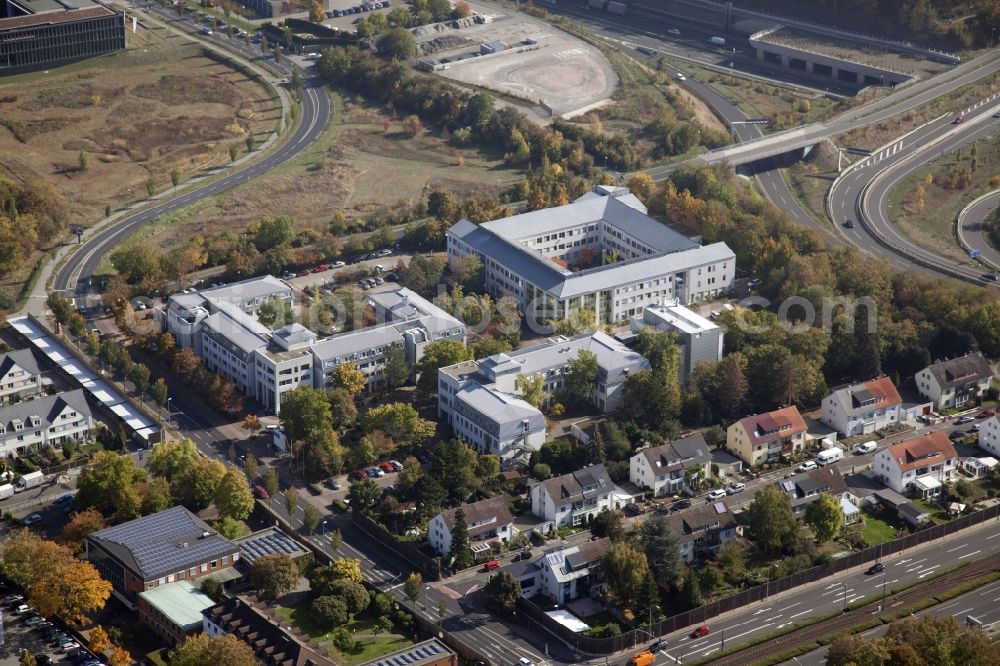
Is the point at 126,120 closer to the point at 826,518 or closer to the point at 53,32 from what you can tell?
the point at 53,32

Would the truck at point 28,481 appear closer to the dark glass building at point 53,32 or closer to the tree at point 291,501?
the tree at point 291,501

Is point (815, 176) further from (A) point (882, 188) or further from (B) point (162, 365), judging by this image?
(B) point (162, 365)

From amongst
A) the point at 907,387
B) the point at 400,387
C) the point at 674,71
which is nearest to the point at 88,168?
the point at 400,387

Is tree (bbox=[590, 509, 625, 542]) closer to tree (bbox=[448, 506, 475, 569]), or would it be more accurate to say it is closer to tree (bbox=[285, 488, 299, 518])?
tree (bbox=[448, 506, 475, 569])

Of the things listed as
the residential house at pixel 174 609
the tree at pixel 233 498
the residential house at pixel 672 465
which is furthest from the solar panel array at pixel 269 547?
the residential house at pixel 672 465

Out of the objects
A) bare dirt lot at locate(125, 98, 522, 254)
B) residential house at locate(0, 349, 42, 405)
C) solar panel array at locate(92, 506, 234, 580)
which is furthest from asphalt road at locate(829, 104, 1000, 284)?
residential house at locate(0, 349, 42, 405)

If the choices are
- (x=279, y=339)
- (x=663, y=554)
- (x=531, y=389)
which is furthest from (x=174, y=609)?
(x=531, y=389)
